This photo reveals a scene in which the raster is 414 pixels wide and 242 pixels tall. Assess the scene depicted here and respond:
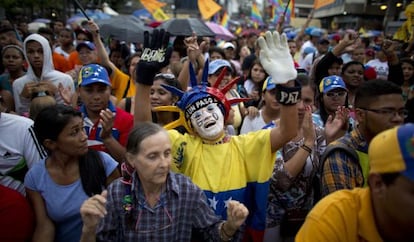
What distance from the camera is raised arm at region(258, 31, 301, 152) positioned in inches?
93.6

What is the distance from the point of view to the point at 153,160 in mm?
2145

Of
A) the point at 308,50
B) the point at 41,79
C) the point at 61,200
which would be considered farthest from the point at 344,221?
the point at 308,50

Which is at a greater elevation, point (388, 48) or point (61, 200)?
point (388, 48)

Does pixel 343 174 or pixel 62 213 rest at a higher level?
pixel 343 174

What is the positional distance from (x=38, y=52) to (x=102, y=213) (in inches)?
137

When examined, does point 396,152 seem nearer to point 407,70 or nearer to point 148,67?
point 148,67

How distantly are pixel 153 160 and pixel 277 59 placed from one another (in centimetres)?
94

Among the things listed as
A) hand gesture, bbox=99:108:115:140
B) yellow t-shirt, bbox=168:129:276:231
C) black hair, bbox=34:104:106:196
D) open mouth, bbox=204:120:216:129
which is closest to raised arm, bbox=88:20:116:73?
hand gesture, bbox=99:108:115:140

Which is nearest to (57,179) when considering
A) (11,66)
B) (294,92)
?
(294,92)

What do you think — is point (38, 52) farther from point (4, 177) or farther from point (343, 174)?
point (343, 174)

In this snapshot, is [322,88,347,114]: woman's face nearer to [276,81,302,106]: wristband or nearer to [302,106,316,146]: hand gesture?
[302,106,316,146]: hand gesture

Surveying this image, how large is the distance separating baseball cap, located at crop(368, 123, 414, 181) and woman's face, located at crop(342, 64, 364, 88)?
366cm

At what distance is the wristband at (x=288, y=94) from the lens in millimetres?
2385

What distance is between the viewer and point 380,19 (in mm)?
27516
